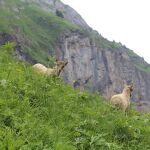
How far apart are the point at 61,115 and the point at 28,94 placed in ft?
3.70

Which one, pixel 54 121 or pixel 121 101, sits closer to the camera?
pixel 54 121

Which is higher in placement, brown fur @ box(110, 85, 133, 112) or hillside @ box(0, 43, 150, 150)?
brown fur @ box(110, 85, 133, 112)

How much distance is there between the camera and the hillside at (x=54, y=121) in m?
10.7

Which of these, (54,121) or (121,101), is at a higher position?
(121,101)

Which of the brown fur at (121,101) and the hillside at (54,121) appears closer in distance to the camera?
the hillside at (54,121)

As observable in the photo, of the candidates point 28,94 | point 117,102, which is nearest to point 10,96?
point 28,94

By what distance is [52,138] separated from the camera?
11.0m

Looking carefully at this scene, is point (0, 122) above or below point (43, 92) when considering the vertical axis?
below

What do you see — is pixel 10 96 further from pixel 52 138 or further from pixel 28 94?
pixel 52 138

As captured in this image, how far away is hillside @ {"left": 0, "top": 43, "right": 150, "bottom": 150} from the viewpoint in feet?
35.0

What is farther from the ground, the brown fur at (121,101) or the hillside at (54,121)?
the brown fur at (121,101)

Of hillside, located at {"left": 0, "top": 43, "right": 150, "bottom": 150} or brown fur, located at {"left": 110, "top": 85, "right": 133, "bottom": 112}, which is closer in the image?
hillside, located at {"left": 0, "top": 43, "right": 150, "bottom": 150}

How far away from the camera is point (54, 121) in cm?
1287

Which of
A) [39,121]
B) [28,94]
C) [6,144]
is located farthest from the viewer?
[28,94]
